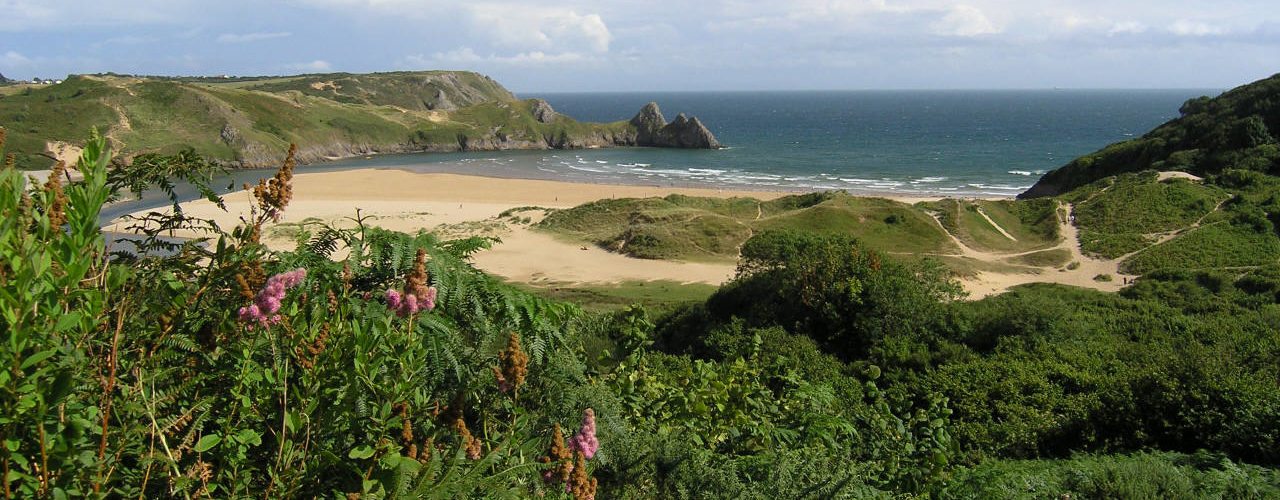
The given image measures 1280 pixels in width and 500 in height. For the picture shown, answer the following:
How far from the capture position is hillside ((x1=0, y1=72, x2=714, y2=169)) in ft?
226

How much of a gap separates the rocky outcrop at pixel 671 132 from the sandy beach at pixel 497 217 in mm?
36782

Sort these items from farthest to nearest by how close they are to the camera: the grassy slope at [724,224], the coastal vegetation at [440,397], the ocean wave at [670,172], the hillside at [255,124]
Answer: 1. the ocean wave at [670,172]
2. the hillside at [255,124]
3. the grassy slope at [724,224]
4. the coastal vegetation at [440,397]

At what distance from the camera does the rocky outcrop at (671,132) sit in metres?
96.4

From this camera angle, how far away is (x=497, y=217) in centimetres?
4231

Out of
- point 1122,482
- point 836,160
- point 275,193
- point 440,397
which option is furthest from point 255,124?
point 1122,482

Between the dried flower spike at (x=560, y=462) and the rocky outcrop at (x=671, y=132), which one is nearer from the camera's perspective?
the dried flower spike at (x=560, y=462)

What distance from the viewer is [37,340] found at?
177 cm

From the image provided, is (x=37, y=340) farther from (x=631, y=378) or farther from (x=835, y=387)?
(x=835, y=387)

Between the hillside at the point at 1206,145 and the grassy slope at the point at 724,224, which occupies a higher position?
the hillside at the point at 1206,145

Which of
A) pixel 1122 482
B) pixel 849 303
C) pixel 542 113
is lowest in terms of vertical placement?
pixel 849 303

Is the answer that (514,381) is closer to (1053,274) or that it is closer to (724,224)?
(1053,274)

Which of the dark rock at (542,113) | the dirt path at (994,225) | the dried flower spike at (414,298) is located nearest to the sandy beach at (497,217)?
the dirt path at (994,225)

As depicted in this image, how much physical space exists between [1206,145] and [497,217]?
37.8 m

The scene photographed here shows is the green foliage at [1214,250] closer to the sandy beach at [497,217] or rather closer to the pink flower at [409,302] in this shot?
the sandy beach at [497,217]
